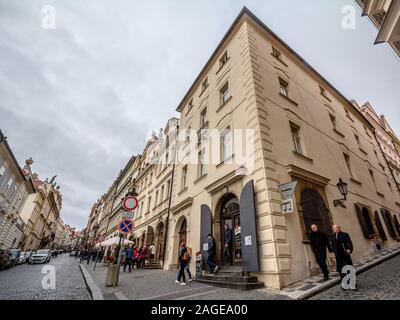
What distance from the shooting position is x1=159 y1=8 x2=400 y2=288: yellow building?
7.50 m

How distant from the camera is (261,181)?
7.85 m

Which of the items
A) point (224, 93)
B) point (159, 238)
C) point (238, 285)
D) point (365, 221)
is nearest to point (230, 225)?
point (238, 285)

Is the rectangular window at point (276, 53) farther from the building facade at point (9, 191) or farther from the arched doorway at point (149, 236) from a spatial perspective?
the building facade at point (9, 191)

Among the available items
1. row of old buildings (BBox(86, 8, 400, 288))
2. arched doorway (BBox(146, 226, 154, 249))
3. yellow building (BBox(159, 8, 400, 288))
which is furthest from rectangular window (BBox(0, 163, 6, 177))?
yellow building (BBox(159, 8, 400, 288))

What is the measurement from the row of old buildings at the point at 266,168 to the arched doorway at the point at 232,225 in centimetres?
5

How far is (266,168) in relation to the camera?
7918 mm

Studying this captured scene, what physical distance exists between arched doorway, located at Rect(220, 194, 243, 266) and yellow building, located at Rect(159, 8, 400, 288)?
0.05 meters

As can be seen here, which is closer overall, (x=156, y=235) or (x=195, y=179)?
(x=195, y=179)

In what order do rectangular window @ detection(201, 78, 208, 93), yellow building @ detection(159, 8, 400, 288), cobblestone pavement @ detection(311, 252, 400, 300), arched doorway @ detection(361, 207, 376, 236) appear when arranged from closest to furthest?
cobblestone pavement @ detection(311, 252, 400, 300) < yellow building @ detection(159, 8, 400, 288) < arched doorway @ detection(361, 207, 376, 236) < rectangular window @ detection(201, 78, 208, 93)

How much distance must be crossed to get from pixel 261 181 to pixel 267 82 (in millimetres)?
6167

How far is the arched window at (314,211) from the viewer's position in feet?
28.0

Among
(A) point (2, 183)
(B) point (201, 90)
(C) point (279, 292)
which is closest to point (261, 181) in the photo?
(C) point (279, 292)

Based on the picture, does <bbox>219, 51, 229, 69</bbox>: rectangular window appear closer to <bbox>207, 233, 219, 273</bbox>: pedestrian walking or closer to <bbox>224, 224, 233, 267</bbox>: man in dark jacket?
<bbox>224, 224, 233, 267</bbox>: man in dark jacket
